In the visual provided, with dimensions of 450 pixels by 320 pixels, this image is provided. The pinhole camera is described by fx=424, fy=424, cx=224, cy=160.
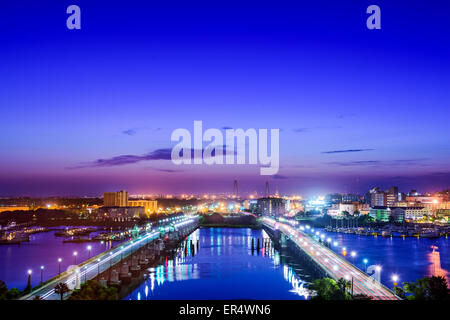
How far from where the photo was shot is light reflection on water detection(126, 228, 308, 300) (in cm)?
1079

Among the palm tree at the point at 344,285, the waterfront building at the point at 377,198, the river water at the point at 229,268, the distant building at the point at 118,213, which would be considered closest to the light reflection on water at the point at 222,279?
the river water at the point at 229,268

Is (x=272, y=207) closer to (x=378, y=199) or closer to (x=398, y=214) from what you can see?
(x=378, y=199)

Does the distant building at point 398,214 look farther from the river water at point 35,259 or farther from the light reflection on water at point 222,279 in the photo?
the river water at point 35,259

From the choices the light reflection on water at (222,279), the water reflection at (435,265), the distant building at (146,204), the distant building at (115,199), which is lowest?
the water reflection at (435,265)

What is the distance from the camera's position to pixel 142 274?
1341 cm

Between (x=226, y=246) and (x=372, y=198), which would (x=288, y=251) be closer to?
(x=226, y=246)

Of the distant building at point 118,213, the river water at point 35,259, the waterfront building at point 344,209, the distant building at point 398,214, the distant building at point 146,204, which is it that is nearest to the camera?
the river water at point 35,259

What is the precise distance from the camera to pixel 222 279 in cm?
1271

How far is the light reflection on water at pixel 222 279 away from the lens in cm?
1079

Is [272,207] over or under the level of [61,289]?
under

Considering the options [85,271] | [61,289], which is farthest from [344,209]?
[61,289]

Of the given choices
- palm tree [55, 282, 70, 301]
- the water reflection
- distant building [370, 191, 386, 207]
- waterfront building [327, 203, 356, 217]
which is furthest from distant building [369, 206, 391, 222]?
palm tree [55, 282, 70, 301]
